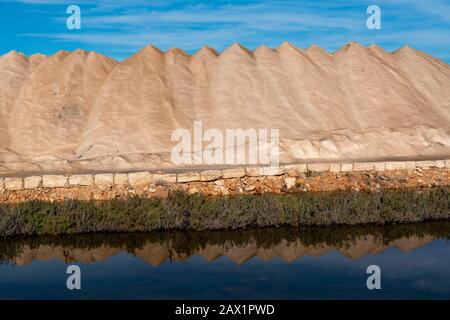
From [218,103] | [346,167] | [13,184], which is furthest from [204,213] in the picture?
[218,103]

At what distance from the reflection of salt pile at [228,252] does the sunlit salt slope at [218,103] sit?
16.0 meters

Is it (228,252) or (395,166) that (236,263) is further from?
(395,166)

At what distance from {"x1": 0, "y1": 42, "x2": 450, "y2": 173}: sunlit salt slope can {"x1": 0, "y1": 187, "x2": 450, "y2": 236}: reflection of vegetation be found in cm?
1375

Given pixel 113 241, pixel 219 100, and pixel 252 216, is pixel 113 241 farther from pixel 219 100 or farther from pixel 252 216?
pixel 219 100

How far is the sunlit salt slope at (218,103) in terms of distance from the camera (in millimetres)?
29203

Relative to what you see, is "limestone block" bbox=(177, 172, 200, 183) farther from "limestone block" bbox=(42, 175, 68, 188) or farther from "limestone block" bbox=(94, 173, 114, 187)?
"limestone block" bbox=(42, 175, 68, 188)

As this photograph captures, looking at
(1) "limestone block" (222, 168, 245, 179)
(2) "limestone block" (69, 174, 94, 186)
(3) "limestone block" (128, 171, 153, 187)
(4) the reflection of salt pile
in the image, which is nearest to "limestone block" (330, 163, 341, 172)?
(1) "limestone block" (222, 168, 245, 179)

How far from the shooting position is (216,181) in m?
14.0

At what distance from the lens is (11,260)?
9.42m

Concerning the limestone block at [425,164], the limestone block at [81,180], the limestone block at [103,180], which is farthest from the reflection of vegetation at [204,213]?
the limestone block at [425,164]

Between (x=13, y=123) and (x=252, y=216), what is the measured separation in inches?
1047

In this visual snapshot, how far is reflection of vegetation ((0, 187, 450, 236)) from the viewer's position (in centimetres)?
1140

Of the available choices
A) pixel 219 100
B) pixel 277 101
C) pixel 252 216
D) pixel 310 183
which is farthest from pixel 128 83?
pixel 252 216

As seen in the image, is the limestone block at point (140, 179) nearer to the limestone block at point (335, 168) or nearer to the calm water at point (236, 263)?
the calm water at point (236, 263)
